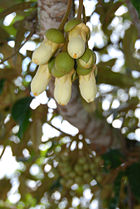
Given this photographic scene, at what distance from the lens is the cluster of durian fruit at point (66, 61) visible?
1.96 ft

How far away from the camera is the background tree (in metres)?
1.04

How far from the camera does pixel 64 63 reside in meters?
0.59

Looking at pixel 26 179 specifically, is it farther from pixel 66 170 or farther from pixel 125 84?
pixel 125 84

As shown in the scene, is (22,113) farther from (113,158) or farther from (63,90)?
(113,158)

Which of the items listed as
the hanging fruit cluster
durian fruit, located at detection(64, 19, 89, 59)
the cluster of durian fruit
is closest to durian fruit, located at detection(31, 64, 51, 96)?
the cluster of durian fruit

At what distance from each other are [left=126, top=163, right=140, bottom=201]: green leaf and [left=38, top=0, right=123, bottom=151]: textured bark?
0.54 feet

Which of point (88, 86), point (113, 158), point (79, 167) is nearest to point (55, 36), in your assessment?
point (88, 86)

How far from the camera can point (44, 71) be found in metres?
0.66

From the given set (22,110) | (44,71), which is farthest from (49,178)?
(44,71)

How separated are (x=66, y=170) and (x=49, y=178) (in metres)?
0.27

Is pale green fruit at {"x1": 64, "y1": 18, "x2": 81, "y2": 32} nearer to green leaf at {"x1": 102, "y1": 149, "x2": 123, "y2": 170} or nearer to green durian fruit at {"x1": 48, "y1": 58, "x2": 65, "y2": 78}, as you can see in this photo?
green durian fruit at {"x1": 48, "y1": 58, "x2": 65, "y2": 78}

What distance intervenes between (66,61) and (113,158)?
964 mm

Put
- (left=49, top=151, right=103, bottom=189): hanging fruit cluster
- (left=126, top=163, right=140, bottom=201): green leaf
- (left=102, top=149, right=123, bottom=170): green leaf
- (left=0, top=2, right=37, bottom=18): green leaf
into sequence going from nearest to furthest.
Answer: (left=0, top=2, right=37, bottom=18): green leaf, (left=126, top=163, right=140, bottom=201): green leaf, (left=102, top=149, right=123, bottom=170): green leaf, (left=49, top=151, right=103, bottom=189): hanging fruit cluster

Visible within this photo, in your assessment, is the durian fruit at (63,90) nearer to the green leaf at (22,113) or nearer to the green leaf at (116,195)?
the green leaf at (22,113)
